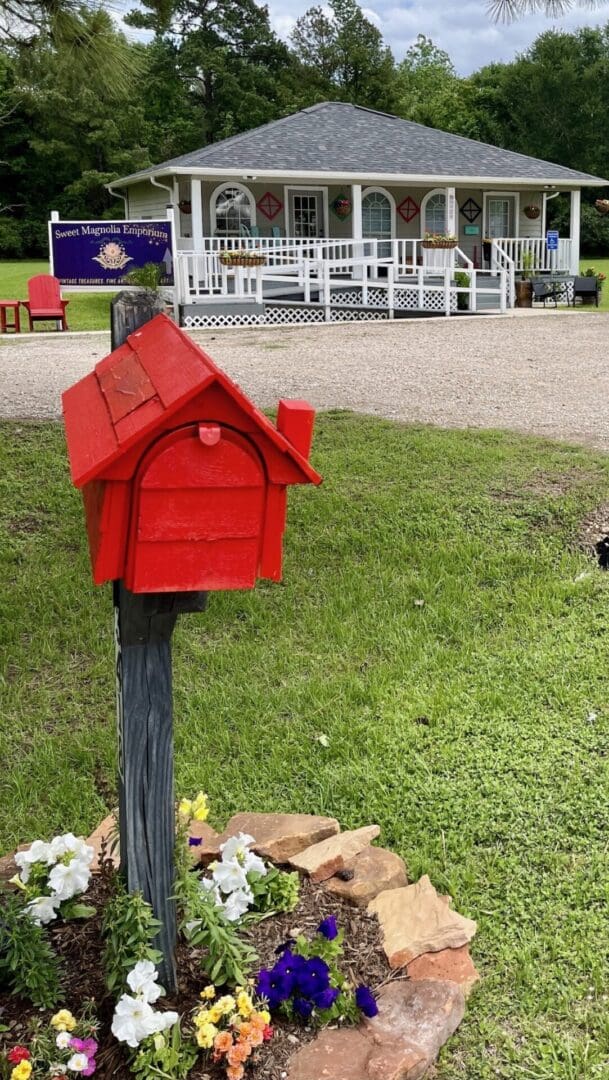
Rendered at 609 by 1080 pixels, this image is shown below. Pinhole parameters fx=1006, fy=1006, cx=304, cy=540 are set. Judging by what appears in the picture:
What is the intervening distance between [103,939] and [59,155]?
40.3 m

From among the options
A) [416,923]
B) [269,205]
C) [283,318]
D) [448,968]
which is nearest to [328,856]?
[416,923]

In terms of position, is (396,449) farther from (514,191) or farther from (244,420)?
(514,191)

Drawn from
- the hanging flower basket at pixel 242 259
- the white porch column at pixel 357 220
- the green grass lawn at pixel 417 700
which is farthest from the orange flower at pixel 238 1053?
the white porch column at pixel 357 220

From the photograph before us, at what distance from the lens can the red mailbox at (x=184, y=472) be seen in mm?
1718

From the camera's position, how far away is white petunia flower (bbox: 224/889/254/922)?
2.23 metres

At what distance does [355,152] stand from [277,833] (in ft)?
69.2

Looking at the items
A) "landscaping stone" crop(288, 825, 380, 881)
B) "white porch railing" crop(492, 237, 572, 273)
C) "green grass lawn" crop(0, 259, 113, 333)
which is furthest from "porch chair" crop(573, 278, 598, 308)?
"landscaping stone" crop(288, 825, 380, 881)

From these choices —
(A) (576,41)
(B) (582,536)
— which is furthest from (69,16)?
(A) (576,41)

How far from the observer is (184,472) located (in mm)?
1754

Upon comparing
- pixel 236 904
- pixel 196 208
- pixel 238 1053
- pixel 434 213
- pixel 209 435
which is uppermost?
pixel 434 213

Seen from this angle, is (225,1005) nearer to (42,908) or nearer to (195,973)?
(195,973)

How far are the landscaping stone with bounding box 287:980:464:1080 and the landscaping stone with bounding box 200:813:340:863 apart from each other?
0.49 metres

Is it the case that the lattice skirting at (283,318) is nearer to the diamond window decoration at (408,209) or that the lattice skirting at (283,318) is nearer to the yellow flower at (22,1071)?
the diamond window decoration at (408,209)

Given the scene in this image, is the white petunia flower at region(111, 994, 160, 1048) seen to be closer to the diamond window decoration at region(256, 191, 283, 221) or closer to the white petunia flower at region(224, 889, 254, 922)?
the white petunia flower at region(224, 889, 254, 922)
